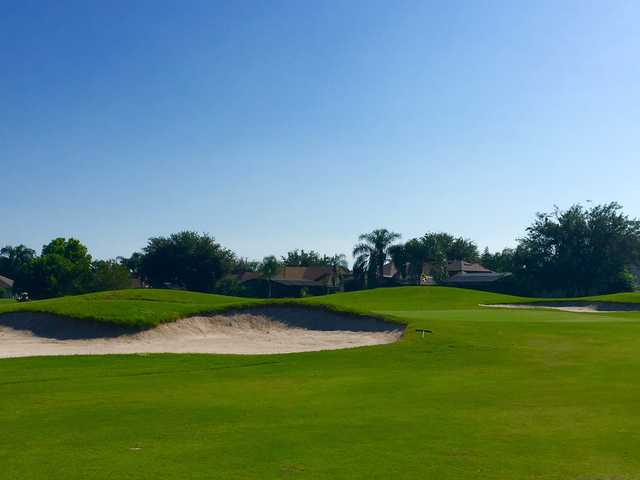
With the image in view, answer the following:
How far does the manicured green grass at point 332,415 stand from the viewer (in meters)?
8.13

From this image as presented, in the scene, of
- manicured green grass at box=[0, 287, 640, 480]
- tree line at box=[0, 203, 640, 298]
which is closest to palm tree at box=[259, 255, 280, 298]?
tree line at box=[0, 203, 640, 298]

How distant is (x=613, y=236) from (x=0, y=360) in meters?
96.8

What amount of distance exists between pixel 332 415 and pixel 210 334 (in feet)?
64.5

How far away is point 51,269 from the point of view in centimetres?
9225

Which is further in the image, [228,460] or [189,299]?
[189,299]

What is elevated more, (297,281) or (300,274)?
(300,274)

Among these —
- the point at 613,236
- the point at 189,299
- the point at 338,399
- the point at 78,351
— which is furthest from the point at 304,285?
the point at 338,399

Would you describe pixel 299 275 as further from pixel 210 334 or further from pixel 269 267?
pixel 210 334

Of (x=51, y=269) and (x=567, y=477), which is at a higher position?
(x=51, y=269)

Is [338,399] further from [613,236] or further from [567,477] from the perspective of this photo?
[613,236]

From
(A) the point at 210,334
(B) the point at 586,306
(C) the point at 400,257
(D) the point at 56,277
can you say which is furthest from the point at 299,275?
(A) the point at 210,334

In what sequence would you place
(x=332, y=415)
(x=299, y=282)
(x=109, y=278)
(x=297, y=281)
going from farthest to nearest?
(x=297, y=281) → (x=299, y=282) → (x=109, y=278) → (x=332, y=415)

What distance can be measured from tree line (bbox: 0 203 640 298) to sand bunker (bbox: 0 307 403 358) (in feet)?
211

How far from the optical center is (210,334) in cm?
3038
